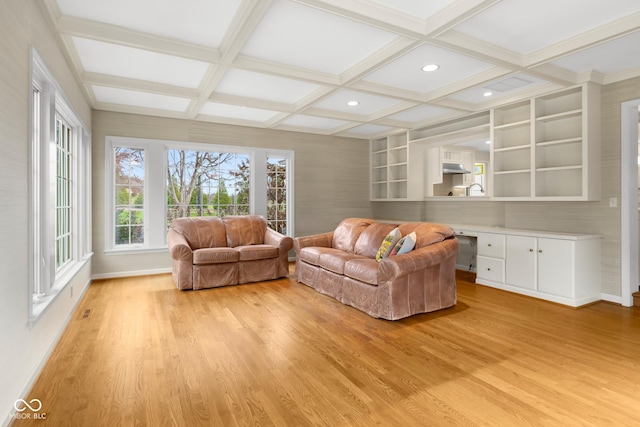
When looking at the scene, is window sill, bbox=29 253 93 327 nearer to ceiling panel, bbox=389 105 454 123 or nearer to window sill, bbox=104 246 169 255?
window sill, bbox=104 246 169 255

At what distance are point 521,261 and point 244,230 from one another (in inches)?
151

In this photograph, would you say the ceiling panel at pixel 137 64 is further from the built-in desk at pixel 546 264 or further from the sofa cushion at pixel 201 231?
the built-in desk at pixel 546 264

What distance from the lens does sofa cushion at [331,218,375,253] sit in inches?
191

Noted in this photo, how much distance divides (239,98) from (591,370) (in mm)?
4512

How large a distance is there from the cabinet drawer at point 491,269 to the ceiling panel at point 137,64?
4205 millimetres

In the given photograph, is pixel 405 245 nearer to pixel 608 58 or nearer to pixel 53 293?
pixel 608 58

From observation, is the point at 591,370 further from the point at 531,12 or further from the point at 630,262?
the point at 531,12

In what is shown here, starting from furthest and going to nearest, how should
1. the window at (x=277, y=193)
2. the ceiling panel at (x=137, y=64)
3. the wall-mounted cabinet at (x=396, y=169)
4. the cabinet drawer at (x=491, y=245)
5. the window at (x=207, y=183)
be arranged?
the window at (x=277, y=193) → the wall-mounted cabinet at (x=396, y=169) → the window at (x=207, y=183) → the cabinet drawer at (x=491, y=245) → the ceiling panel at (x=137, y=64)

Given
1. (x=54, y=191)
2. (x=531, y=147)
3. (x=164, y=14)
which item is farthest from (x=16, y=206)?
(x=531, y=147)

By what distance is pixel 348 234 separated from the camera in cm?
498

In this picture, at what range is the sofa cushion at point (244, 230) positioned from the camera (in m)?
5.39

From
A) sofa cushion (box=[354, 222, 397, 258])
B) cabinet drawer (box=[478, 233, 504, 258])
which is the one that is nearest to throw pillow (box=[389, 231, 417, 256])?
sofa cushion (box=[354, 222, 397, 258])

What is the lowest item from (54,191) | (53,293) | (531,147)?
(53,293)

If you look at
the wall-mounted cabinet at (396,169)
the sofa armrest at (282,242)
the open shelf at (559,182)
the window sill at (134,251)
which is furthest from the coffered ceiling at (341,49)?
the window sill at (134,251)
